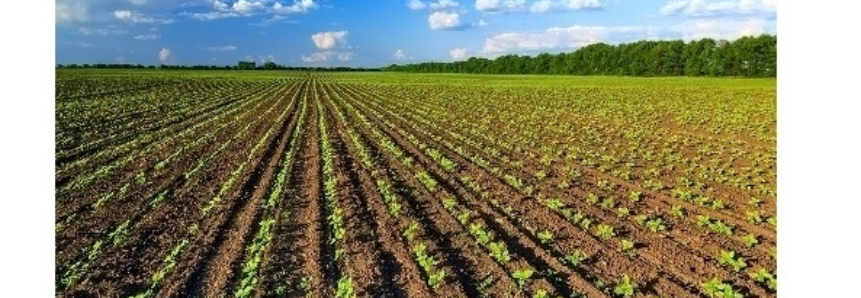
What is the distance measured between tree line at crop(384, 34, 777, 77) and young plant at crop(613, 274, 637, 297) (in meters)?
2.02

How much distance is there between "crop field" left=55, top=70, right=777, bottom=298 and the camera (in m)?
5.65

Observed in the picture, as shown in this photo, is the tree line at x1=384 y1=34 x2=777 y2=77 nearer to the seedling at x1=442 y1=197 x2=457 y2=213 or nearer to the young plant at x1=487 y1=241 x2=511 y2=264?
the seedling at x1=442 y1=197 x2=457 y2=213

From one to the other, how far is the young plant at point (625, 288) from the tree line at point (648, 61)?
202 cm

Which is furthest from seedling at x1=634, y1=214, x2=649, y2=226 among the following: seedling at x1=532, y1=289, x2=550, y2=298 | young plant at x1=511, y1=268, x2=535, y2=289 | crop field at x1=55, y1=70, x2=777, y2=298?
seedling at x1=532, y1=289, x2=550, y2=298

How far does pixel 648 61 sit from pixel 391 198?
107 inches

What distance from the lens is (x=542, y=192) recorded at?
8.06 metres

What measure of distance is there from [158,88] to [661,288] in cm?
531

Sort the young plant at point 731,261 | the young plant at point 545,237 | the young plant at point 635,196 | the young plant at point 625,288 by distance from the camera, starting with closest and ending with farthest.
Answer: the young plant at point 625,288 < the young plant at point 731,261 < the young plant at point 545,237 < the young plant at point 635,196

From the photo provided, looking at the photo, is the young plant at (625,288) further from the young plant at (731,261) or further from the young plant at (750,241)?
the young plant at (750,241)

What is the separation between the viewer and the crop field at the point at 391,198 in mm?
5652

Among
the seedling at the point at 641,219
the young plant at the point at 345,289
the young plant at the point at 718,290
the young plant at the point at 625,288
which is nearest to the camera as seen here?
the young plant at the point at 718,290

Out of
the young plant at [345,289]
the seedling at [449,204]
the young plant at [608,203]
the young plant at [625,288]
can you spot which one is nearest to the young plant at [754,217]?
the young plant at [608,203]

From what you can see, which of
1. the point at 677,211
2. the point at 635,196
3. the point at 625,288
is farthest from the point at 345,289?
the point at 635,196

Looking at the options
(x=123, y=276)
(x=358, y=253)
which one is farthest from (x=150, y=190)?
(x=358, y=253)
